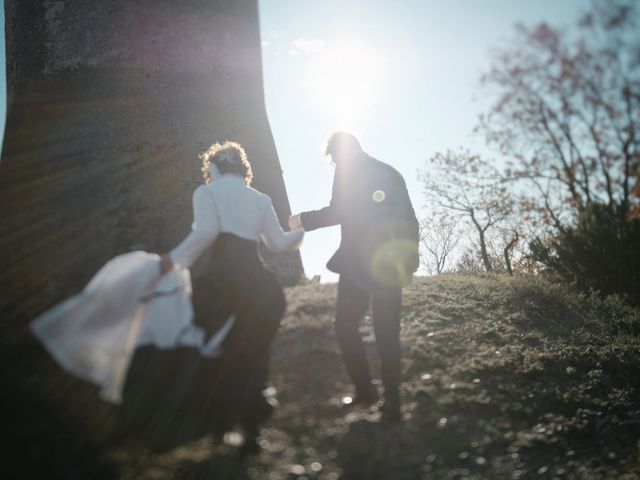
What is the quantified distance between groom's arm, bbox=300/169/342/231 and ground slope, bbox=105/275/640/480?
95 cm

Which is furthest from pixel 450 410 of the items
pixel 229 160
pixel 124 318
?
pixel 229 160

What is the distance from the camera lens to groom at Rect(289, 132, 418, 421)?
11.8 feet

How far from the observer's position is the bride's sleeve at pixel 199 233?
137 inches

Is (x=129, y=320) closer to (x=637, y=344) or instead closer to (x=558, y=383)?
(x=558, y=383)

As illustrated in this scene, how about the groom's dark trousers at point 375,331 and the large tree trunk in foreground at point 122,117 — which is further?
the large tree trunk in foreground at point 122,117

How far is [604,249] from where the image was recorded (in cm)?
525

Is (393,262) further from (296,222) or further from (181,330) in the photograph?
(181,330)

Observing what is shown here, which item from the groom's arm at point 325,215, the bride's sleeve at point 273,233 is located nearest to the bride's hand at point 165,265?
the bride's sleeve at point 273,233

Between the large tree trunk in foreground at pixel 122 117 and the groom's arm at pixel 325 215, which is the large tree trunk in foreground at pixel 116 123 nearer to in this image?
the large tree trunk in foreground at pixel 122 117

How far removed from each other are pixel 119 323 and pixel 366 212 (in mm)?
2024

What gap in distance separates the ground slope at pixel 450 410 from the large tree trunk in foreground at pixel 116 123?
92.8 inches

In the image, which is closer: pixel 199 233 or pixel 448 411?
pixel 199 233

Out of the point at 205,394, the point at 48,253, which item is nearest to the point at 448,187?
the point at 48,253

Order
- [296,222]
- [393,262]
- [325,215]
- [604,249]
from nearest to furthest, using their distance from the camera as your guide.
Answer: [393,262]
[325,215]
[296,222]
[604,249]
